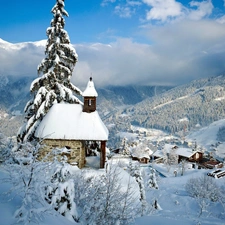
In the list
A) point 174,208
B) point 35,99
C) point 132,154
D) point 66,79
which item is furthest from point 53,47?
point 132,154

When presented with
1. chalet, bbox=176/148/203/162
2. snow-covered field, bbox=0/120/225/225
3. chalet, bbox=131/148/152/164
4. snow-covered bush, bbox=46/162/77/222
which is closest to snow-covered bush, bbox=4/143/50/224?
snow-covered field, bbox=0/120/225/225

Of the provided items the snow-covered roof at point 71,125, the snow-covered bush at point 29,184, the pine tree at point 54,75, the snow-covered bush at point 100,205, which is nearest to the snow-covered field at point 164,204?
the snow-covered bush at point 29,184

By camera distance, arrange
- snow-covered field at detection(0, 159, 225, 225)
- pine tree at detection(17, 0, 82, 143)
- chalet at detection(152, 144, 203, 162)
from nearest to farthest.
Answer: snow-covered field at detection(0, 159, 225, 225)
pine tree at detection(17, 0, 82, 143)
chalet at detection(152, 144, 203, 162)

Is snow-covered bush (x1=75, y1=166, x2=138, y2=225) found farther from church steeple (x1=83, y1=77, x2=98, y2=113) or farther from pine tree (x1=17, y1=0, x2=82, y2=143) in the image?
pine tree (x1=17, y1=0, x2=82, y2=143)

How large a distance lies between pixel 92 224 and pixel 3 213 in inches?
120

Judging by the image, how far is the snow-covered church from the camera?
719 inches

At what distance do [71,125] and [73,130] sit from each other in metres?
0.50

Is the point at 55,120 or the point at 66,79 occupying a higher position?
the point at 66,79

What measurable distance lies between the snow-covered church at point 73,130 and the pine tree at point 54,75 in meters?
1.29

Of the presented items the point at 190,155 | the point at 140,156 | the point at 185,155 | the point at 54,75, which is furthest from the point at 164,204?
the point at 185,155

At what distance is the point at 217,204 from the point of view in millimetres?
33062

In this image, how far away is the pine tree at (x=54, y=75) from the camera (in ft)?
65.6

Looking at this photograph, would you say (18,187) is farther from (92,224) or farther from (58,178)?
(92,224)

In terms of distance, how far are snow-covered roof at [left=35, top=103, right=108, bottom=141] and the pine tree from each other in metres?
1.30
